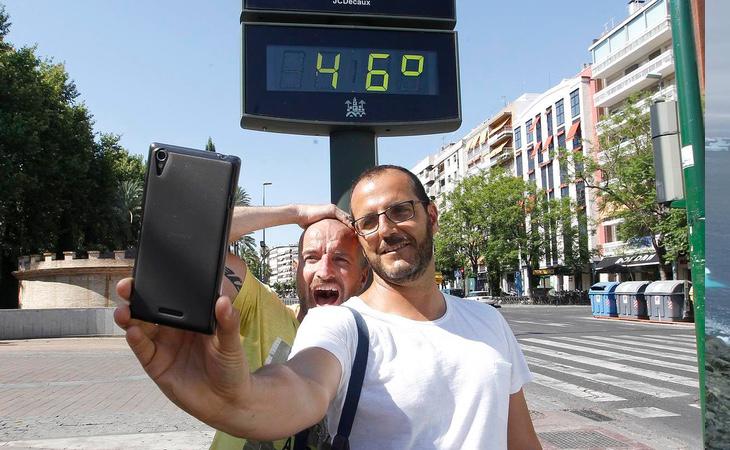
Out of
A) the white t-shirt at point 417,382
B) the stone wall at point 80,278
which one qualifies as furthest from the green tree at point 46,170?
the white t-shirt at point 417,382

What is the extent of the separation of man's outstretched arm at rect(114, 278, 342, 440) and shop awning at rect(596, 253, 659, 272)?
42059mm

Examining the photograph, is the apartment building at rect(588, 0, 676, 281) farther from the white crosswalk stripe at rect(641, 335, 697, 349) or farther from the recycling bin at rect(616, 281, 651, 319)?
the white crosswalk stripe at rect(641, 335, 697, 349)

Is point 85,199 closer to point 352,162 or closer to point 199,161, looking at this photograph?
point 352,162

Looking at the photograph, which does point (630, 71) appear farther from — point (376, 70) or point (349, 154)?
point (349, 154)

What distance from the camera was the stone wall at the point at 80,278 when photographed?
25812 millimetres

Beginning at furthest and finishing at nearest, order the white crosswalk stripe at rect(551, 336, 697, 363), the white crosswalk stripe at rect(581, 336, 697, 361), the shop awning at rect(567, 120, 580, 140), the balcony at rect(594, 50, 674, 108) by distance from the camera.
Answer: the shop awning at rect(567, 120, 580, 140)
the balcony at rect(594, 50, 674, 108)
the white crosswalk stripe at rect(581, 336, 697, 361)
the white crosswalk stripe at rect(551, 336, 697, 363)

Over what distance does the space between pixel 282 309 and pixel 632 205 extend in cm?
3211

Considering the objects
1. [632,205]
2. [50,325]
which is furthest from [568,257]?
[50,325]

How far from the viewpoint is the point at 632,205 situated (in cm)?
3133

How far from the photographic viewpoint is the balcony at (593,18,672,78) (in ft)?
134

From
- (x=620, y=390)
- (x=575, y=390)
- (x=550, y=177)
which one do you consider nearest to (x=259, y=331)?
(x=575, y=390)

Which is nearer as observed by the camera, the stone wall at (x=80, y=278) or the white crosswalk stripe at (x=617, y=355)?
the white crosswalk stripe at (x=617, y=355)

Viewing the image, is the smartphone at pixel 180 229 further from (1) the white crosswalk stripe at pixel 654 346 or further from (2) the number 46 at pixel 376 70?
(1) the white crosswalk stripe at pixel 654 346

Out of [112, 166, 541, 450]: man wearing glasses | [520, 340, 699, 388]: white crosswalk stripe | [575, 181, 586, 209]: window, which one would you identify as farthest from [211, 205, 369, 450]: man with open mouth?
[575, 181, 586, 209]: window
